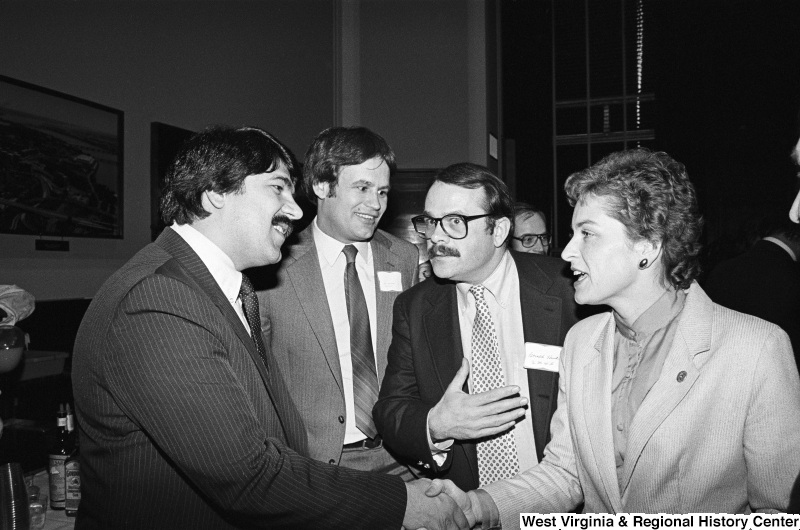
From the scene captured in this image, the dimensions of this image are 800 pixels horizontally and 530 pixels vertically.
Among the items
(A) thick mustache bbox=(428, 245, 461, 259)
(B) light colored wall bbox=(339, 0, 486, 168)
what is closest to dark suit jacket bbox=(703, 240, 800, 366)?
(A) thick mustache bbox=(428, 245, 461, 259)

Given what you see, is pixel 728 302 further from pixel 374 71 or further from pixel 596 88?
pixel 596 88

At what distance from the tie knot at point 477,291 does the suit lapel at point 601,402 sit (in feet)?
1.50

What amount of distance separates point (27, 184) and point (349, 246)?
2337 millimetres

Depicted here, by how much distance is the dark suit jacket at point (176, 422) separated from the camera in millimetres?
1275

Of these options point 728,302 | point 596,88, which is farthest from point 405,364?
point 596,88

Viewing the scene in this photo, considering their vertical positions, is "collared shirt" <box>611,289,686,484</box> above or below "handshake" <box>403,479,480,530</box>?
above

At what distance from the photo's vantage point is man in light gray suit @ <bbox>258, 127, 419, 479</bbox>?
2.25 m

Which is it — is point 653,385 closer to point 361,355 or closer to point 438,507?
point 438,507

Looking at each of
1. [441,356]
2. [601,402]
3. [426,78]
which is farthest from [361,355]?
[426,78]

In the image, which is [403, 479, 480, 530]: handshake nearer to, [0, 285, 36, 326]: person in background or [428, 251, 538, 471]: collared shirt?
[428, 251, 538, 471]: collared shirt

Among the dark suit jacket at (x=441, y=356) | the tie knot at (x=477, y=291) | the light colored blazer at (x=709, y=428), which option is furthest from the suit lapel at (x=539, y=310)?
the light colored blazer at (x=709, y=428)

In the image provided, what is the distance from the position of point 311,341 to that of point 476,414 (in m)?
0.76

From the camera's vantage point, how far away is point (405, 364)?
7.37ft

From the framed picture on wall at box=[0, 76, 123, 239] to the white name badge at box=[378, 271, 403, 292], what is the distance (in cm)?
245
